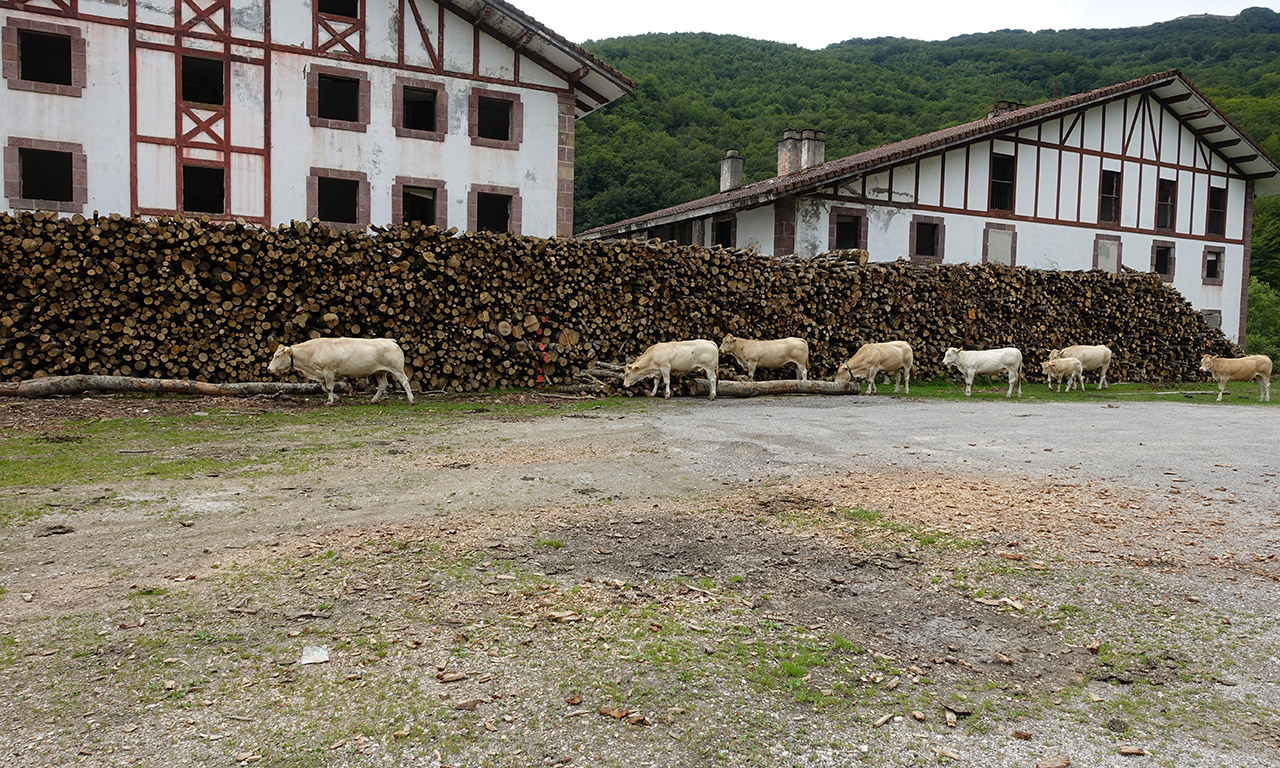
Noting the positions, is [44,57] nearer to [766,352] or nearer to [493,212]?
[493,212]

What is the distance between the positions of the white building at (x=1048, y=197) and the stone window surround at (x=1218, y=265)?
0.18 ft

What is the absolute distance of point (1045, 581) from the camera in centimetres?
457

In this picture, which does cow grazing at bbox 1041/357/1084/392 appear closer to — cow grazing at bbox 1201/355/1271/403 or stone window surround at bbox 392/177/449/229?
cow grazing at bbox 1201/355/1271/403

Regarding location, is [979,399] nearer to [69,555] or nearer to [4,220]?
[69,555]

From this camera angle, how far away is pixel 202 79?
22.1 meters

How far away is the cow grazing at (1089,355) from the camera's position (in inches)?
766

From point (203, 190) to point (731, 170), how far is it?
19492 mm

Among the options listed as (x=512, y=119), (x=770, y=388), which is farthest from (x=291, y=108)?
(x=770, y=388)

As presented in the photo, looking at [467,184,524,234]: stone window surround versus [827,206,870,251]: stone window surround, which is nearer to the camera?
[467,184,524,234]: stone window surround

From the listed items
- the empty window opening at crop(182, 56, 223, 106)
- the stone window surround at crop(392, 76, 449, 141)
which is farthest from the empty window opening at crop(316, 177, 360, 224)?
the empty window opening at crop(182, 56, 223, 106)

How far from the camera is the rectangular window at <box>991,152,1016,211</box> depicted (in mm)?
26547

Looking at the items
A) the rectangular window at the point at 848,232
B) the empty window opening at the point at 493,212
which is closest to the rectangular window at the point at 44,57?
the empty window opening at the point at 493,212

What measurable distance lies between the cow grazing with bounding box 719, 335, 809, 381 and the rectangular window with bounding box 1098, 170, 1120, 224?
1806 centimetres

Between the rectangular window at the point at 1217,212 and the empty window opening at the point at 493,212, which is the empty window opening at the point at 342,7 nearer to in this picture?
the empty window opening at the point at 493,212
